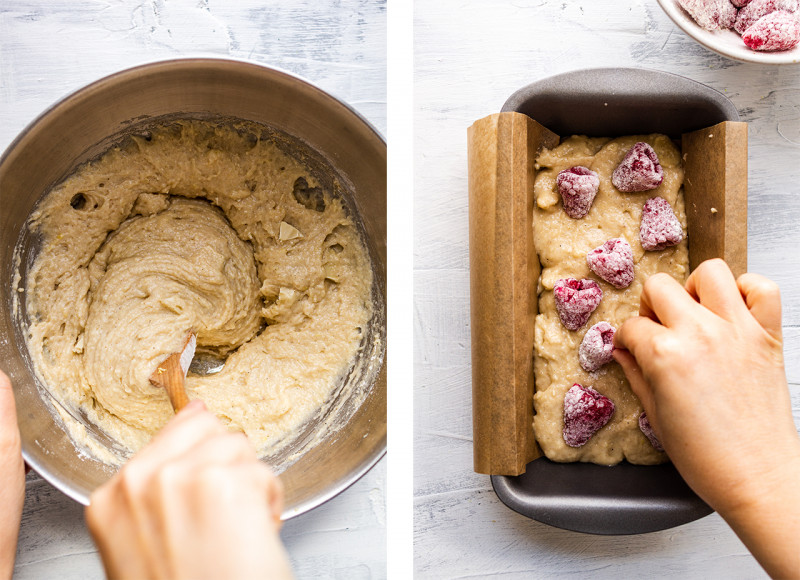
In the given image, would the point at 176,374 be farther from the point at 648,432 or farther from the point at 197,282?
the point at 648,432

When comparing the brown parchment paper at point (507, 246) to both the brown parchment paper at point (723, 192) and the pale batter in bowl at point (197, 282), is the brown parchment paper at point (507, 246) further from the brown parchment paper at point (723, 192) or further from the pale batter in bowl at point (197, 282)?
the pale batter in bowl at point (197, 282)

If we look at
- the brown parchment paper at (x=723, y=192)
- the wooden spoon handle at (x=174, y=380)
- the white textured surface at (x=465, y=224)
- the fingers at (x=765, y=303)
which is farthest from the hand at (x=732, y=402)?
the wooden spoon handle at (x=174, y=380)

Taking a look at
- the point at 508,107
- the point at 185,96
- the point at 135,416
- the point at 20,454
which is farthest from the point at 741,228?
the point at 20,454

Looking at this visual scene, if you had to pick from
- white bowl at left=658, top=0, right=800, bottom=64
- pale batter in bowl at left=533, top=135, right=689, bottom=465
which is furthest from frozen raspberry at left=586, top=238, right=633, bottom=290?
white bowl at left=658, top=0, right=800, bottom=64

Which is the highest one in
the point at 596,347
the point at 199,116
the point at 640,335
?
the point at 199,116

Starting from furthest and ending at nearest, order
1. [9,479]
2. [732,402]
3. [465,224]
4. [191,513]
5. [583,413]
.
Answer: [465,224], [583,413], [9,479], [732,402], [191,513]

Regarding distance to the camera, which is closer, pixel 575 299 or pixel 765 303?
pixel 765 303

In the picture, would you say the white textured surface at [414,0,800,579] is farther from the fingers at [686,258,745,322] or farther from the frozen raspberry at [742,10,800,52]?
the fingers at [686,258,745,322]

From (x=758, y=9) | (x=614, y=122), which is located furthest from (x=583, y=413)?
(x=758, y=9)
